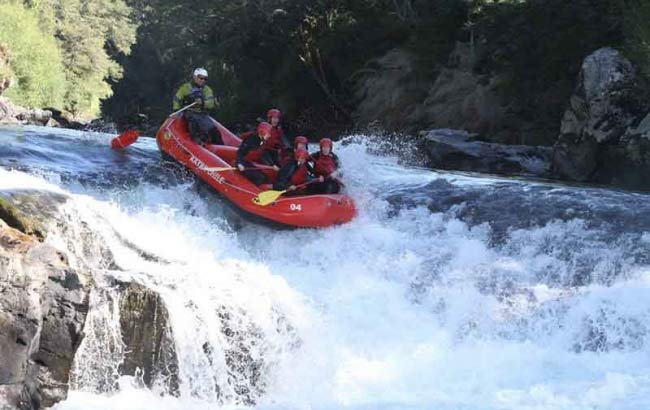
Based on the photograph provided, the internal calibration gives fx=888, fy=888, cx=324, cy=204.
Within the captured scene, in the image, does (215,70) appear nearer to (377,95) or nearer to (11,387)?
(377,95)

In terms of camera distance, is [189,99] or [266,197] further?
[189,99]

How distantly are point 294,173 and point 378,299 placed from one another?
2636mm

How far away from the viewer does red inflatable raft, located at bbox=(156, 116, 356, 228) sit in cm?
1033

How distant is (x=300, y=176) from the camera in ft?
35.3

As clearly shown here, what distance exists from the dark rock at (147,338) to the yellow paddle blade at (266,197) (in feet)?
11.8

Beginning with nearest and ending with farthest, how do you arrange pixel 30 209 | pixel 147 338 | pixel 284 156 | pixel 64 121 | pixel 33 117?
pixel 147 338, pixel 30 209, pixel 284 156, pixel 33 117, pixel 64 121

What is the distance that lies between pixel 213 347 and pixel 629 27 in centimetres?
1102

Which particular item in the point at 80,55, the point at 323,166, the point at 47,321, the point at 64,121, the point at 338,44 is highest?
the point at 338,44

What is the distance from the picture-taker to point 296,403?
7.02 metres

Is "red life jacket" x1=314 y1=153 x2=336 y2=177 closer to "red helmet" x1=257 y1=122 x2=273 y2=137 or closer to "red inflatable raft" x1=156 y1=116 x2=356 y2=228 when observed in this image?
"red inflatable raft" x1=156 y1=116 x2=356 y2=228

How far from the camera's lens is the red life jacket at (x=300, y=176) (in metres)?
10.7

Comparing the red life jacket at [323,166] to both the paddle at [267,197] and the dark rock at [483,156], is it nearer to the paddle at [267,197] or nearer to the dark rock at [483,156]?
the paddle at [267,197]

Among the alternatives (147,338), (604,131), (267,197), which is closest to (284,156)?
(267,197)

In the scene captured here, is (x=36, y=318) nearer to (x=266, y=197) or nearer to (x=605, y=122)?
(x=266, y=197)
